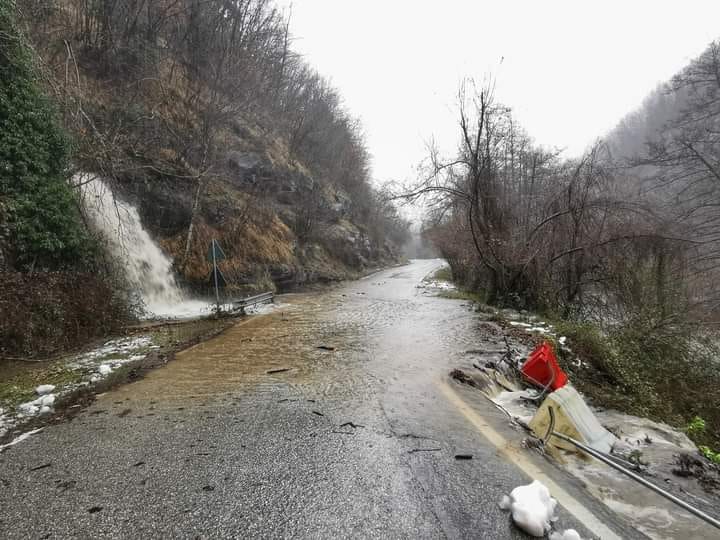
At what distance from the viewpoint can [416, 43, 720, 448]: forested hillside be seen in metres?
6.68

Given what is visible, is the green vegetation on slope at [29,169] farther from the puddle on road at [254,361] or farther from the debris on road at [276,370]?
the debris on road at [276,370]

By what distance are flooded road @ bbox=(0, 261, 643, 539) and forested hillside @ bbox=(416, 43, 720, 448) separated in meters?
3.42

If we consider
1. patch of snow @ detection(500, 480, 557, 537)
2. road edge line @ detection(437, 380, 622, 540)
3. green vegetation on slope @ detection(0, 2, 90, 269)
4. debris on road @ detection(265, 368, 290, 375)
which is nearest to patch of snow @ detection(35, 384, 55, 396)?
debris on road @ detection(265, 368, 290, 375)

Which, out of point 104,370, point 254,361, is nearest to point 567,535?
point 254,361

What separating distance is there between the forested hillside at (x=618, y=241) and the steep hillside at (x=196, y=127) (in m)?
4.59

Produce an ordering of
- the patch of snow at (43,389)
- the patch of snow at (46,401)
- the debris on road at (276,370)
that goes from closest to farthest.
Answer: the patch of snow at (46,401)
the patch of snow at (43,389)
the debris on road at (276,370)

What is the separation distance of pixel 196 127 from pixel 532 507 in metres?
19.6

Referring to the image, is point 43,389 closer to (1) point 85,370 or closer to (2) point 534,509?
(1) point 85,370

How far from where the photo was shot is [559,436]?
370 cm

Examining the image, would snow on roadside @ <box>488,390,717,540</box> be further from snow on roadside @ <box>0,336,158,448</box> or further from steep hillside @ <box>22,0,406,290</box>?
steep hillside @ <box>22,0,406,290</box>

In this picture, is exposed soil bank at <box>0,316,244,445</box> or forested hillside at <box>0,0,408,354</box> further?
forested hillside at <box>0,0,408,354</box>

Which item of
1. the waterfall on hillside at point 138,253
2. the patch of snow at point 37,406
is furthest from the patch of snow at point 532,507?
the waterfall on hillside at point 138,253

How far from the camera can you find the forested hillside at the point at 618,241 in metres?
6.68

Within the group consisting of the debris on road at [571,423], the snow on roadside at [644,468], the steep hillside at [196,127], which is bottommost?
the snow on roadside at [644,468]
